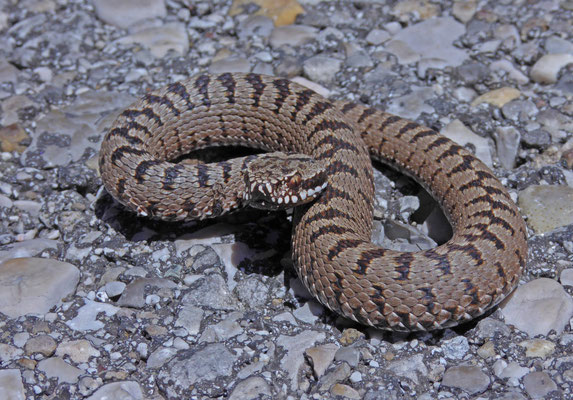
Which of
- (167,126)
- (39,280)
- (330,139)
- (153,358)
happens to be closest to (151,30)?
(167,126)

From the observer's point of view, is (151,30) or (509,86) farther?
(151,30)

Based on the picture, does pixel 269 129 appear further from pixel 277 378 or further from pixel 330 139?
pixel 277 378

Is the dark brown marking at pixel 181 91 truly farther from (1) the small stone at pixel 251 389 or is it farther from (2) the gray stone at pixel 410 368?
(2) the gray stone at pixel 410 368

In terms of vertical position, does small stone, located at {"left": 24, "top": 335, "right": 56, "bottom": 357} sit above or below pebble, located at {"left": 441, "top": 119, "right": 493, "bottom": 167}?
below

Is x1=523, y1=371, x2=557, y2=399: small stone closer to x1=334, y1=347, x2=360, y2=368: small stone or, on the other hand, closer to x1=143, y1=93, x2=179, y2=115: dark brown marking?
x1=334, y1=347, x2=360, y2=368: small stone

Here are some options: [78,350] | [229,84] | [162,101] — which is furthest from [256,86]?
[78,350]

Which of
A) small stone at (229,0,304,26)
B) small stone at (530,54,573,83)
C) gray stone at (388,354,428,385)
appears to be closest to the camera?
gray stone at (388,354,428,385)

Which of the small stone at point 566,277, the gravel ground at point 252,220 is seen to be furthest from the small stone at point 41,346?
the small stone at point 566,277

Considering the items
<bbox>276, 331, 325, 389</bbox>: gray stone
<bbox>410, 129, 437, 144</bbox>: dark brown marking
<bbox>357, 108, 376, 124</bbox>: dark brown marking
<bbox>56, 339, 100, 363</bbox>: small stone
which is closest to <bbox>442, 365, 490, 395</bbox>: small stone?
<bbox>276, 331, 325, 389</bbox>: gray stone
